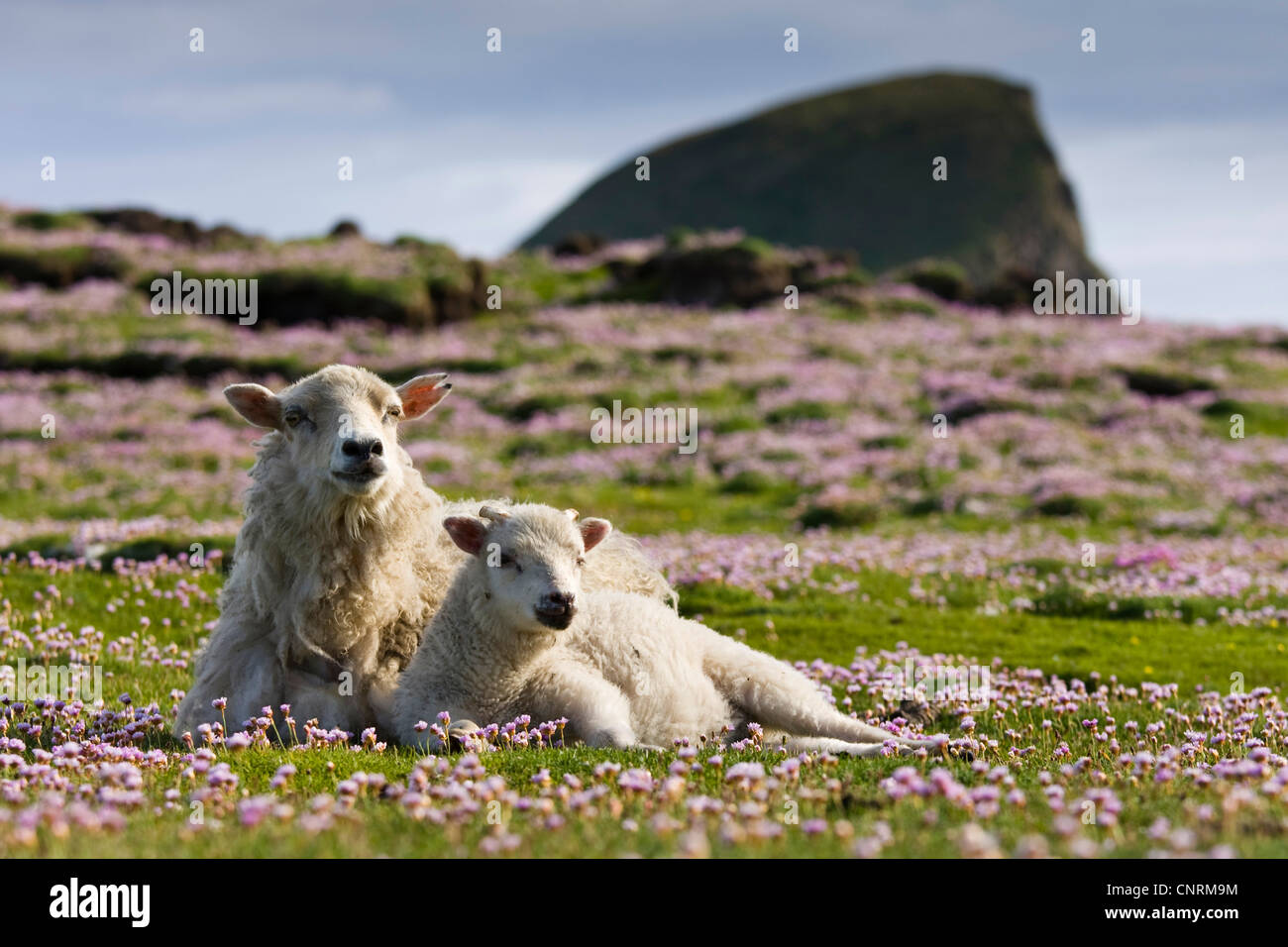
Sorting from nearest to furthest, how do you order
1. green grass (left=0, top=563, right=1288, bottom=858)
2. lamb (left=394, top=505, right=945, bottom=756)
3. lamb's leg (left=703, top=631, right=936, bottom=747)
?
1. green grass (left=0, top=563, right=1288, bottom=858)
2. lamb (left=394, top=505, right=945, bottom=756)
3. lamb's leg (left=703, top=631, right=936, bottom=747)

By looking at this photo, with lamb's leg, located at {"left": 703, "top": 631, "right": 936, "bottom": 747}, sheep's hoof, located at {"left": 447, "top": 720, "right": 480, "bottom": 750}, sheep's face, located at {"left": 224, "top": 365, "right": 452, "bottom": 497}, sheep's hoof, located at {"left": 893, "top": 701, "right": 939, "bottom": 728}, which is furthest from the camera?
sheep's hoof, located at {"left": 893, "top": 701, "right": 939, "bottom": 728}

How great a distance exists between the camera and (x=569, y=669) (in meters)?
9.25

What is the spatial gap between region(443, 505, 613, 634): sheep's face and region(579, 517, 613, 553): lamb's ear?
0.54 ft

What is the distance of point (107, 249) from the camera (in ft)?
175

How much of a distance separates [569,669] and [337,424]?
2.39m

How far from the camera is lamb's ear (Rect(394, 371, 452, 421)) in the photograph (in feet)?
33.7

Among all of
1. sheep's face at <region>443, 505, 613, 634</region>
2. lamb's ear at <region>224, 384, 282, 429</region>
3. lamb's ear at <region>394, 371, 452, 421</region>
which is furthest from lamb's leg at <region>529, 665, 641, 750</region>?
lamb's ear at <region>224, 384, 282, 429</region>

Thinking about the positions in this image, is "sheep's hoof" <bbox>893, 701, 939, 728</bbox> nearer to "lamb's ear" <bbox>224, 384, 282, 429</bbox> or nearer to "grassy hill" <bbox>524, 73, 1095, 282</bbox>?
"lamb's ear" <bbox>224, 384, 282, 429</bbox>

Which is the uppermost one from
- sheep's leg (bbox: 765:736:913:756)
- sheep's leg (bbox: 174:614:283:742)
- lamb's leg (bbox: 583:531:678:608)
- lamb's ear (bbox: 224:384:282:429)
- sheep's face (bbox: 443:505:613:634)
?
lamb's ear (bbox: 224:384:282:429)

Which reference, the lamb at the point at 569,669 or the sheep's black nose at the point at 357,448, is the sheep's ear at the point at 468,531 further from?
the sheep's black nose at the point at 357,448

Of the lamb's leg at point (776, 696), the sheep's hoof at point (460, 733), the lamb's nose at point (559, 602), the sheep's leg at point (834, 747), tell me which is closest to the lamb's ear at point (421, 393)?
the lamb's nose at point (559, 602)

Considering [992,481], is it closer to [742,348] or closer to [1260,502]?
[1260,502]

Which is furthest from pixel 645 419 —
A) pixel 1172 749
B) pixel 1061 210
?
pixel 1061 210

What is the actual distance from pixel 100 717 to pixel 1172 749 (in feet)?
24.5
